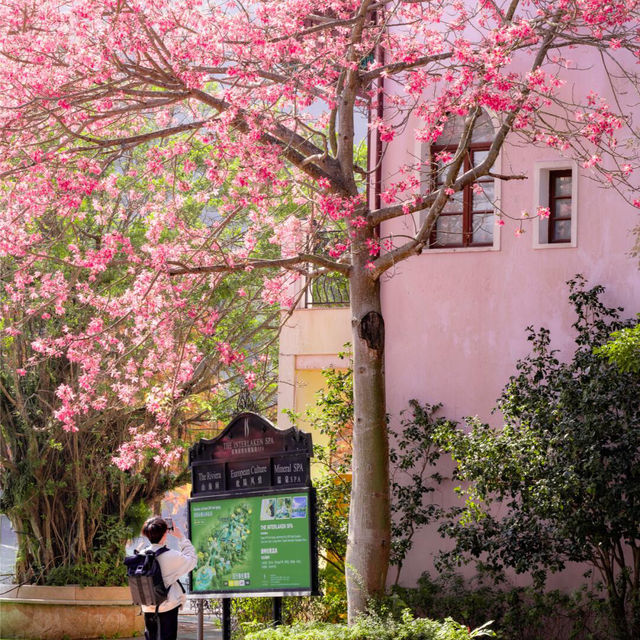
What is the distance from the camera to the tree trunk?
11398 mm

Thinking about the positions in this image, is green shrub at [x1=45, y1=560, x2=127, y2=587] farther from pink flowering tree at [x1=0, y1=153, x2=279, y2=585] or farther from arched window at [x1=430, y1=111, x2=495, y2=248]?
arched window at [x1=430, y1=111, x2=495, y2=248]

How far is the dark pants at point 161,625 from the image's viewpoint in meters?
10.1

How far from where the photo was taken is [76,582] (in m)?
19.6

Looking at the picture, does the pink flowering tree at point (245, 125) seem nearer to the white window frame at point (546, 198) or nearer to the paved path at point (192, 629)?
the white window frame at point (546, 198)

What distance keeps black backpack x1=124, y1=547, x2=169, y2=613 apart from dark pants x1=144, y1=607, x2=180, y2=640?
0.65 ft

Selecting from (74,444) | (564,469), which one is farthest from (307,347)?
(74,444)

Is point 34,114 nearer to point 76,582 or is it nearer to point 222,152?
point 222,152

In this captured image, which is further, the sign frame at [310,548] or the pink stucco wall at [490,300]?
the pink stucco wall at [490,300]

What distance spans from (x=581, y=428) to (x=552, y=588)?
2585mm

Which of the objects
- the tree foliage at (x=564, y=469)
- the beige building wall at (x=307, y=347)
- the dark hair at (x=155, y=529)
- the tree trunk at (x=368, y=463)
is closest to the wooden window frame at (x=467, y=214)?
the tree foliage at (x=564, y=469)

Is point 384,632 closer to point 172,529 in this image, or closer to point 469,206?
point 172,529

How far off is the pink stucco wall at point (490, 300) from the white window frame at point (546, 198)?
0.18 feet

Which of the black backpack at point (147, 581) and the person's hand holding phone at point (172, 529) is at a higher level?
the person's hand holding phone at point (172, 529)

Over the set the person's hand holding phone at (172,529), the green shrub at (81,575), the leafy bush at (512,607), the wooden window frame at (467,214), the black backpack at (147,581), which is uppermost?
the wooden window frame at (467,214)
